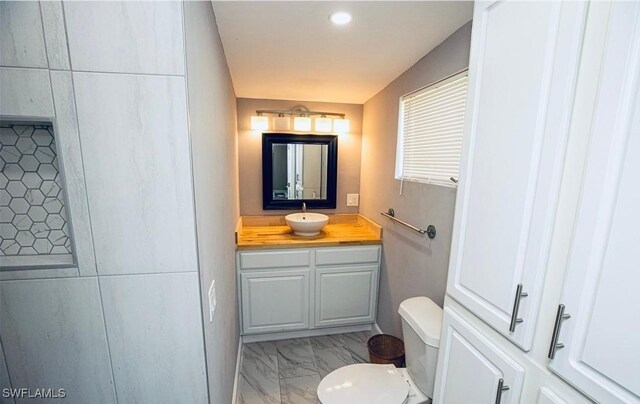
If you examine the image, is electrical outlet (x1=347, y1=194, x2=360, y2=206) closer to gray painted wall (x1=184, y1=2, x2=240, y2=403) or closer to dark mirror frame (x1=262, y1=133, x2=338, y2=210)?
dark mirror frame (x1=262, y1=133, x2=338, y2=210)

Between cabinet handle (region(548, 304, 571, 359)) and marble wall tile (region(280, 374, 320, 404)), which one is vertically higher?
cabinet handle (region(548, 304, 571, 359))

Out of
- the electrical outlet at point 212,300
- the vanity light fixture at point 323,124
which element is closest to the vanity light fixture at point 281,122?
the vanity light fixture at point 323,124

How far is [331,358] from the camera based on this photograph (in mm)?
2162

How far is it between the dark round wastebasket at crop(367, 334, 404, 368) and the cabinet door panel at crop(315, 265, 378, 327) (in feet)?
1.26

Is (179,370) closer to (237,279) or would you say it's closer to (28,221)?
(28,221)

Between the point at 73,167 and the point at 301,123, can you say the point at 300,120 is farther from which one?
the point at 73,167

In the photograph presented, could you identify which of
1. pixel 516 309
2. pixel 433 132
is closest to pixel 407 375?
pixel 516 309

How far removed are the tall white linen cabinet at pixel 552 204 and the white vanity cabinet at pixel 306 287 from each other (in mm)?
1377

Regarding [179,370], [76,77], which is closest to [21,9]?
[76,77]

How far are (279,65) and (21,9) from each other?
125 cm

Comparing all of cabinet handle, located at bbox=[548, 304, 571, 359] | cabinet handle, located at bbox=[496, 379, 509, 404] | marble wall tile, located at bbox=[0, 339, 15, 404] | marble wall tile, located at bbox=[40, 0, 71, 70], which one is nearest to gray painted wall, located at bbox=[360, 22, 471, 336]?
cabinet handle, located at bbox=[496, 379, 509, 404]

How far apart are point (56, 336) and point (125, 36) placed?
941 mm

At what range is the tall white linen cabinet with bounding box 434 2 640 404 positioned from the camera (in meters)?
0.55

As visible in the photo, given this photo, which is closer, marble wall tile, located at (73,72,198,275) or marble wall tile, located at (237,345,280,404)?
marble wall tile, located at (73,72,198,275)
